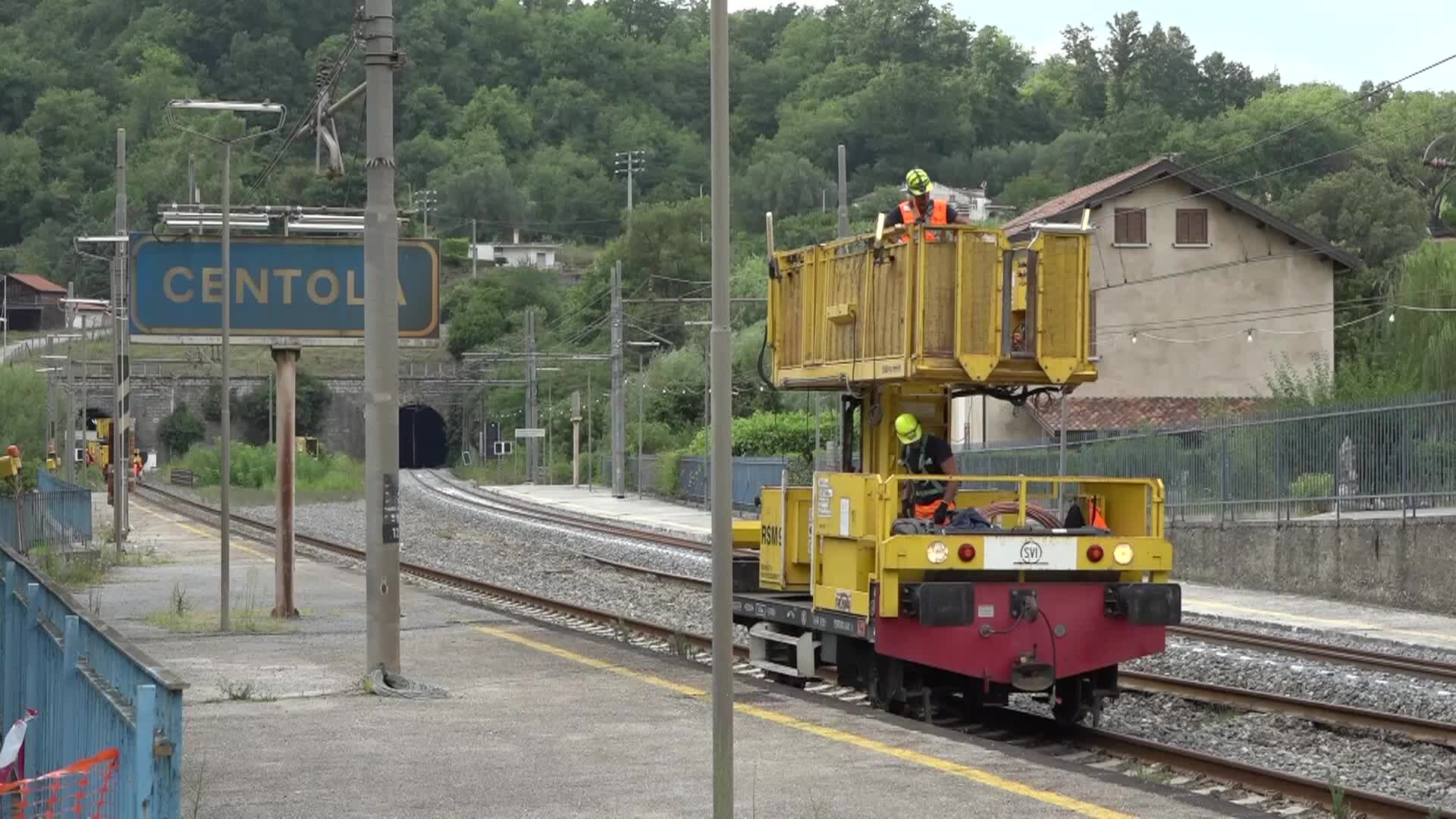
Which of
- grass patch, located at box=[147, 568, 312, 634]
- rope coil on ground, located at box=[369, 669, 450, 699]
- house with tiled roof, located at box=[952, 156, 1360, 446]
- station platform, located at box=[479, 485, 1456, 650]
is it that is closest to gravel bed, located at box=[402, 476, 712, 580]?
station platform, located at box=[479, 485, 1456, 650]

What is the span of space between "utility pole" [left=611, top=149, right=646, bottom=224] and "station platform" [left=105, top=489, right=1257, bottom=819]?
133444 mm

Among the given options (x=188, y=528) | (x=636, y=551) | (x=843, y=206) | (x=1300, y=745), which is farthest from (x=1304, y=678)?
(x=188, y=528)

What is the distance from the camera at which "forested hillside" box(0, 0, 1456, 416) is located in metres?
123

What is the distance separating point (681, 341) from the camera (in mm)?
112750

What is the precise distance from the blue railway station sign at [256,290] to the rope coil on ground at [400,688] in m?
6.32

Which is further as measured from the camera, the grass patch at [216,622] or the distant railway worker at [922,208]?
the grass patch at [216,622]

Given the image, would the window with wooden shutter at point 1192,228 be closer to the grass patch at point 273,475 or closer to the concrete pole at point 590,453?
the concrete pole at point 590,453

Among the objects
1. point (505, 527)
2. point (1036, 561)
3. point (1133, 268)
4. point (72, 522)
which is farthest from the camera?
point (1133, 268)

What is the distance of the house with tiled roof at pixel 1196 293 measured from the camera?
5947 cm

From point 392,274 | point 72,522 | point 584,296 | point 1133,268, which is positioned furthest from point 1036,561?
point 584,296

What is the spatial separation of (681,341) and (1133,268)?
180ft

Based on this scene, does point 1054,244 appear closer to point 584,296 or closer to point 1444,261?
point 1444,261

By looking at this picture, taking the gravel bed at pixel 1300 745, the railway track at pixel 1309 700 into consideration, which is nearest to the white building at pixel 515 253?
the railway track at pixel 1309 700

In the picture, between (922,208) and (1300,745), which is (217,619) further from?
(1300,745)
